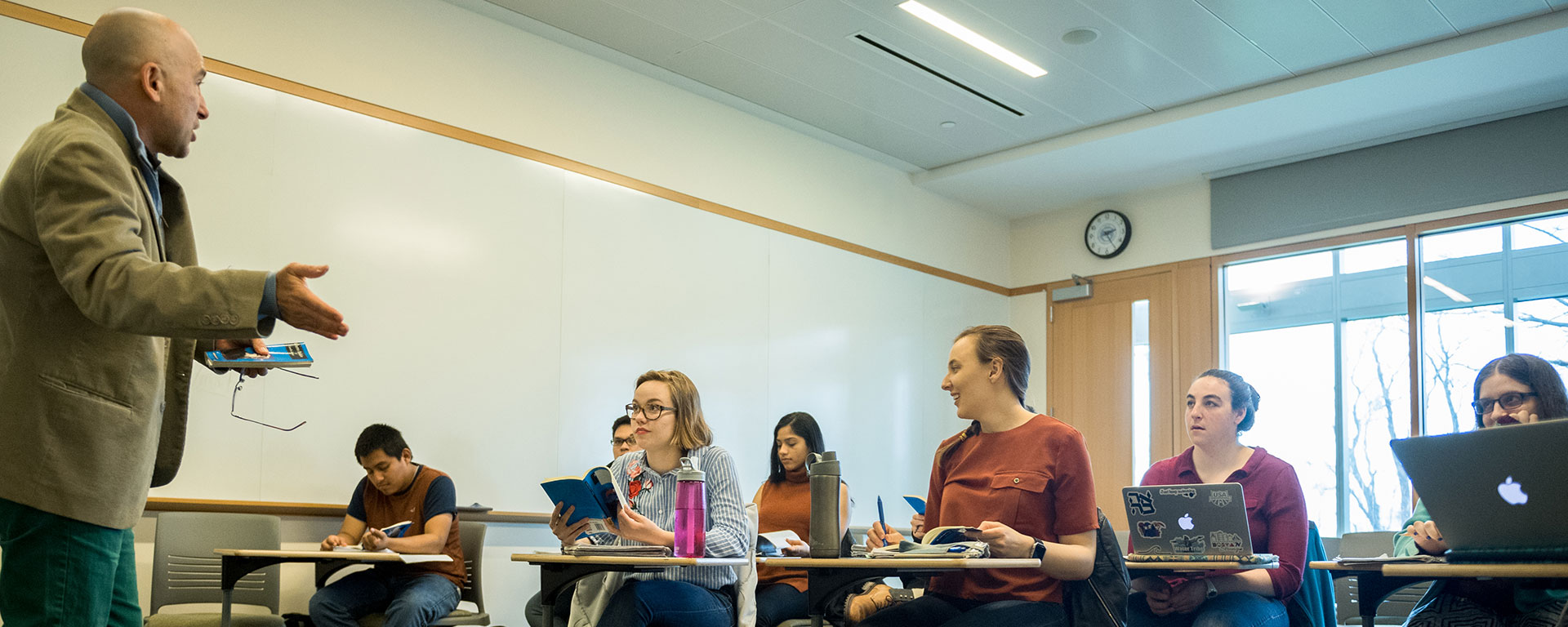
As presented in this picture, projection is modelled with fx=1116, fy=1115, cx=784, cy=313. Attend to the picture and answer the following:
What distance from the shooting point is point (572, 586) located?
323 centimetres

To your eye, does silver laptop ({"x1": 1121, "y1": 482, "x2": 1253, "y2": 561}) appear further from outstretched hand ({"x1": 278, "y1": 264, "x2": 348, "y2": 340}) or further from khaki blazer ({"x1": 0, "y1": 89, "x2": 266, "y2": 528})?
khaki blazer ({"x1": 0, "y1": 89, "x2": 266, "y2": 528})

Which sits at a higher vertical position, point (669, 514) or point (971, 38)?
point (971, 38)

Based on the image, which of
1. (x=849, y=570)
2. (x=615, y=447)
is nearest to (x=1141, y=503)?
(x=849, y=570)

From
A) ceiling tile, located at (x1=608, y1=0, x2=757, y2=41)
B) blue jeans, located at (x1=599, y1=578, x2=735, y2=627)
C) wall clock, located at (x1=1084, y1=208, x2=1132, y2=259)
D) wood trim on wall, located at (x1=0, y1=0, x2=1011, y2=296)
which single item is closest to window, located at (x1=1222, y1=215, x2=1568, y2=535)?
wall clock, located at (x1=1084, y1=208, x2=1132, y2=259)

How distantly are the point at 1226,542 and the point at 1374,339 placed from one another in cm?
450

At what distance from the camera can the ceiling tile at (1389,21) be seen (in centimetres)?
531

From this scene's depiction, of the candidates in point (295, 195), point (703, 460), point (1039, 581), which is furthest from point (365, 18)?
point (1039, 581)

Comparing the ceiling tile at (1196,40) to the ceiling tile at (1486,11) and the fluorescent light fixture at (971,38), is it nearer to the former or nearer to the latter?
the fluorescent light fixture at (971,38)

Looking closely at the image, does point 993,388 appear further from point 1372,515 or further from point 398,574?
point 1372,515

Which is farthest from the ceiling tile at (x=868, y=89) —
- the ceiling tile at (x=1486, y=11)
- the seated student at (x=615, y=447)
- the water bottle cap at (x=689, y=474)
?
the water bottle cap at (x=689, y=474)

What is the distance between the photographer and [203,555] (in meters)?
4.19

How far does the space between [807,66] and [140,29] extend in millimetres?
4584

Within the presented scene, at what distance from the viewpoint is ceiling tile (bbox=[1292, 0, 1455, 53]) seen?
531 cm

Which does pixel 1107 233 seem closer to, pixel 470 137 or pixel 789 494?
pixel 789 494
